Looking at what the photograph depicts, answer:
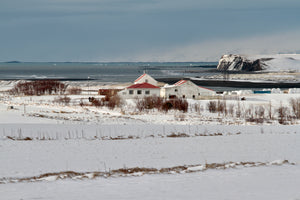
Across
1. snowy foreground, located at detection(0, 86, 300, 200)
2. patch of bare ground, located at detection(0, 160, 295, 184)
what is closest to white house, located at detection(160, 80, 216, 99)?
snowy foreground, located at detection(0, 86, 300, 200)

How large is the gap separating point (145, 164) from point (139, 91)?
179ft

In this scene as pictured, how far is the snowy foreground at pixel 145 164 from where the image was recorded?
12414mm

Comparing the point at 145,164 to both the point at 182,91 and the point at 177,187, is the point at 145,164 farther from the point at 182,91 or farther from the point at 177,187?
the point at 182,91

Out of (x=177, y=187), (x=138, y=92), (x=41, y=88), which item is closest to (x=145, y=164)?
(x=177, y=187)

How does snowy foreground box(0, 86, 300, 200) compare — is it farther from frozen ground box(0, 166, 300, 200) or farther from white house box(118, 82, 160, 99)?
white house box(118, 82, 160, 99)

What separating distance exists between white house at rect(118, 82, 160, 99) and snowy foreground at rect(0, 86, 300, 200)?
139 ft

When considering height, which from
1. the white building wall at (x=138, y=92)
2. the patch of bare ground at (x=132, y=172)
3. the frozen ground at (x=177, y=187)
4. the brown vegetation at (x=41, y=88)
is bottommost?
the frozen ground at (x=177, y=187)

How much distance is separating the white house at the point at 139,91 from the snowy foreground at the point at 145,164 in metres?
42.4

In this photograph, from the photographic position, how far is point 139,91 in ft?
234

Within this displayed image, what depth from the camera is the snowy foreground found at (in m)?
12.4

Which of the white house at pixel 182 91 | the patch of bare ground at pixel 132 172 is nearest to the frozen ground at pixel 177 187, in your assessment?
the patch of bare ground at pixel 132 172

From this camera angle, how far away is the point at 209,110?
51594mm

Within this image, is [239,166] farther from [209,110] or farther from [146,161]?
[209,110]

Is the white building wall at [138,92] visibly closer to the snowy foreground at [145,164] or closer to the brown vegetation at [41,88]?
the brown vegetation at [41,88]
